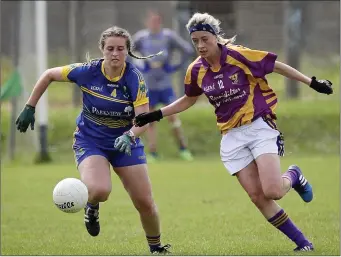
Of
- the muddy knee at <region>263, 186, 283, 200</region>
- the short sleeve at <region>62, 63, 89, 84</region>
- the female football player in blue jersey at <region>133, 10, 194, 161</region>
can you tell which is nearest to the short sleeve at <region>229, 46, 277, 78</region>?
the muddy knee at <region>263, 186, 283, 200</region>

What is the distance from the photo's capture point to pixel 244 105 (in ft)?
22.6

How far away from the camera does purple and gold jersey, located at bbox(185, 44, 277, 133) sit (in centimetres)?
687

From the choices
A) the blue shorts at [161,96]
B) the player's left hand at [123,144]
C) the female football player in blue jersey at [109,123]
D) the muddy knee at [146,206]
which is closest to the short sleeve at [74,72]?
the female football player in blue jersey at [109,123]

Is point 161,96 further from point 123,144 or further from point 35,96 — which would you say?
point 123,144

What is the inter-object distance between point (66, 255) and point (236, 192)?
4449 mm

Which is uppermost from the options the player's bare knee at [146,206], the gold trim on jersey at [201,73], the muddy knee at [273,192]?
the gold trim on jersey at [201,73]

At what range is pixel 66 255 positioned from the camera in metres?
6.88

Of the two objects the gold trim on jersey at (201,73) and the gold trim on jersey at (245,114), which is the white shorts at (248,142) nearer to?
the gold trim on jersey at (245,114)

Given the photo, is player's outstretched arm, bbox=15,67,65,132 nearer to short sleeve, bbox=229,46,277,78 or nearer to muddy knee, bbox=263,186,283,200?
short sleeve, bbox=229,46,277,78

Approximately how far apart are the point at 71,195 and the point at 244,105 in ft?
4.83

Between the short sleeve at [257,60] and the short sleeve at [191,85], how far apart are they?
0.36 meters

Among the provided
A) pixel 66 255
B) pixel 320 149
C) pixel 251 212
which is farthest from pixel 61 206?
pixel 320 149

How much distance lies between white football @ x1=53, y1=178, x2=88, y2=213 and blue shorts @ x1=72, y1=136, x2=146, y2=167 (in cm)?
39

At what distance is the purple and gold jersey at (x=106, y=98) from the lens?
6.82 metres
